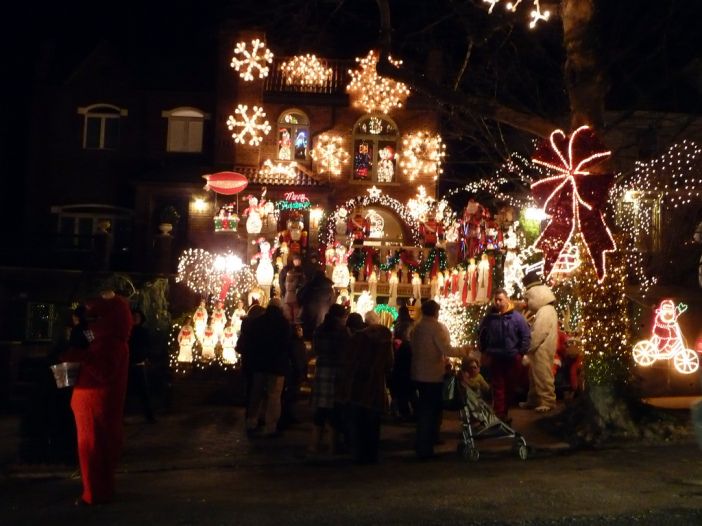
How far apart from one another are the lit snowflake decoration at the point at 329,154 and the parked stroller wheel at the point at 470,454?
53.2ft

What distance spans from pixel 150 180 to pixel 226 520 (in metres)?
19.4

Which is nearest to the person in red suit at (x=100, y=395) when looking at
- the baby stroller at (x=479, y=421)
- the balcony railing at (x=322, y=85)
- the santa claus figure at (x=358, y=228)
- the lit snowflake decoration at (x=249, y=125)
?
the baby stroller at (x=479, y=421)

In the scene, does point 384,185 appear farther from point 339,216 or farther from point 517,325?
point 517,325

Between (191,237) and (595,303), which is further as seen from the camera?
(191,237)

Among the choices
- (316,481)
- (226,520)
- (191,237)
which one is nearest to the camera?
(226,520)

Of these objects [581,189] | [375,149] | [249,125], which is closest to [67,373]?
[581,189]

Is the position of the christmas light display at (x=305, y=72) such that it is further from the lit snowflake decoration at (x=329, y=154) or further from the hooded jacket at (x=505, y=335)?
the hooded jacket at (x=505, y=335)

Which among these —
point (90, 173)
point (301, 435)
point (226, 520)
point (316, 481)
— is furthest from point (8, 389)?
point (90, 173)

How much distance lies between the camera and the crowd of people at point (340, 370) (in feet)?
28.5

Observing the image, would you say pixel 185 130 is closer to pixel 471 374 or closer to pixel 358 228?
pixel 358 228

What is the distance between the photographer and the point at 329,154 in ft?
86.6

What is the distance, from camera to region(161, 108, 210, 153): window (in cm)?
2802

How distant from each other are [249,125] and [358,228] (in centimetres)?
503

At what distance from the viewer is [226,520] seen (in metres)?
7.96
